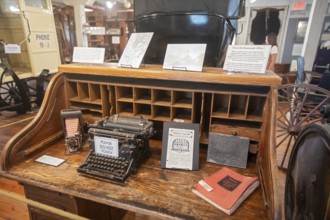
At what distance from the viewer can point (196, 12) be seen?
1417mm

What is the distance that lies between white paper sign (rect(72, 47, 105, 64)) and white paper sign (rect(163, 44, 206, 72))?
426mm

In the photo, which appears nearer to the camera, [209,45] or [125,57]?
[125,57]

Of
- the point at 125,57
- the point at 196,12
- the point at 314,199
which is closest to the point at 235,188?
the point at 314,199

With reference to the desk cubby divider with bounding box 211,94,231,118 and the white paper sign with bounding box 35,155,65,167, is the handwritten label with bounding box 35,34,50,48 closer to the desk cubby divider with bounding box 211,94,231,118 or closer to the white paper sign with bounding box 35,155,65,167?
the white paper sign with bounding box 35,155,65,167

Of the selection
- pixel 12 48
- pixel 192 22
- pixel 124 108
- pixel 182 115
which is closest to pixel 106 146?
pixel 124 108

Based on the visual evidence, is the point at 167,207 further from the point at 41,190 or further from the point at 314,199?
the point at 41,190

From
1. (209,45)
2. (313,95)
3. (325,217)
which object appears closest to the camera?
(325,217)

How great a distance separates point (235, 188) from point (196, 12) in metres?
1.11

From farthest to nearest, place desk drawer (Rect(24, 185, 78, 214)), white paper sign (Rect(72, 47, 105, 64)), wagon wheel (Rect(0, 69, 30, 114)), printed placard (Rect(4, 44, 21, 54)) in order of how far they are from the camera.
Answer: printed placard (Rect(4, 44, 21, 54)) → wagon wheel (Rect(0, 69, 30, 114)) → white paper sign (Rect(72, 47, 105, 64)) → desk drawer (Rect(24, 185, 78, 214))

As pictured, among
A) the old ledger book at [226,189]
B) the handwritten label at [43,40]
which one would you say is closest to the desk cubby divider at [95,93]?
the old ledger book at [226,189]

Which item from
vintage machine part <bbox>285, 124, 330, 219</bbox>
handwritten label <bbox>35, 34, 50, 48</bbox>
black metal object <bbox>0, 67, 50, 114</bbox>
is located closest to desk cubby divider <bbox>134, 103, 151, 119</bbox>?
vintage machine part <bbox>285, 124, 330, 219</bbox>

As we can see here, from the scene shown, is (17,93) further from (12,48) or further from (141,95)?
(141,95)

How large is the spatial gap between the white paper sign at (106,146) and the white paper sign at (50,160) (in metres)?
0.21

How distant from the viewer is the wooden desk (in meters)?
0.82
